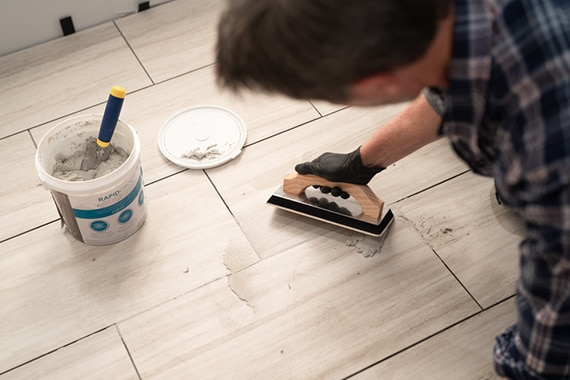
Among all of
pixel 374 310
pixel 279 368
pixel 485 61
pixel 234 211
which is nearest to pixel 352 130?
pixel 234 211

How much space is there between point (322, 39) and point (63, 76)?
1399 mm

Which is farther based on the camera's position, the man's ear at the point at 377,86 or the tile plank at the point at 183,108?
the tile plank at the point at 183,108

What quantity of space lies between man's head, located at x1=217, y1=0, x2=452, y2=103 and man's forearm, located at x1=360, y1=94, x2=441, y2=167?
606mm

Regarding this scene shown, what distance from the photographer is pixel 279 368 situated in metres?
1.40

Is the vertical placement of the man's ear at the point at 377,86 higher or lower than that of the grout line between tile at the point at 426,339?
higher

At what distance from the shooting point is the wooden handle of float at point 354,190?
60.3 inches

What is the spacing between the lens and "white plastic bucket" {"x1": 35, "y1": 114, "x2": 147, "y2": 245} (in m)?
1.44

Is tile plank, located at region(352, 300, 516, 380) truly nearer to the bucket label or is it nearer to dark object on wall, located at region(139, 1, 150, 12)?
the bucket label

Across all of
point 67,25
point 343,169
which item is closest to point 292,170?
point 343,169

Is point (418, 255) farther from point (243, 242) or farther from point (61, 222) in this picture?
point (61, 222)

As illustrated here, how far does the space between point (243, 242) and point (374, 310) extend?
1.11 feet

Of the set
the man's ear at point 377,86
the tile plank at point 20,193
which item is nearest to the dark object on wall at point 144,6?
the tile plank at point 20,193

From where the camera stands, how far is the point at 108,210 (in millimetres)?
1506

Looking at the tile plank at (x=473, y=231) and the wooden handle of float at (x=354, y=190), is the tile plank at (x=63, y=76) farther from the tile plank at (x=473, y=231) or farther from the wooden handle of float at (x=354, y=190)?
the tile plank at (x=473, y=231)
